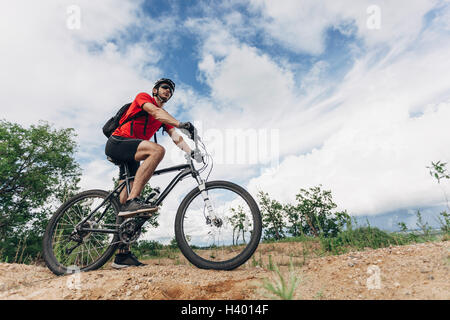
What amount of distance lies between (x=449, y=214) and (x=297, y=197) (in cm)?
714

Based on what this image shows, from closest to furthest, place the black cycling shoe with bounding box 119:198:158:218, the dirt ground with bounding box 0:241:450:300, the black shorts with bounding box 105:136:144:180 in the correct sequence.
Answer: the dirt ground with bounding box 0:241:450:300, the black cycling shoe with bounding box 119:198:158:218, the black shorts with bounding box 105:136:144:180

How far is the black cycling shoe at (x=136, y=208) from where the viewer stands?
141 inches

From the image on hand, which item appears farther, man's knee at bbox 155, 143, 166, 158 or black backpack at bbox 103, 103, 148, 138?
black backpack at bbox 103, 103, 148, 138

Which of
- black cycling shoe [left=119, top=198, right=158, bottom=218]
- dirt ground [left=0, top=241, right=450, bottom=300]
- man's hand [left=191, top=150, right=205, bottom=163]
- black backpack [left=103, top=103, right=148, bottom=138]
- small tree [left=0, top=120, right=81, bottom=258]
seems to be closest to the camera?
dirt ground [left=0, top=241, right=450, bottom=300]

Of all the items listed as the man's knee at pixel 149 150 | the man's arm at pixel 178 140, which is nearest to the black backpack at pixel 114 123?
the man's knee at pixel 149 150

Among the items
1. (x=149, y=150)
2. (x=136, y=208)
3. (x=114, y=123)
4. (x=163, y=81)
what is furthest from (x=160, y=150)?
(x=163, y=81)

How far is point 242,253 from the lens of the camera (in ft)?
11.2

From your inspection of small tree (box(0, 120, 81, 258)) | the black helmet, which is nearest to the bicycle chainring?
the black helmet

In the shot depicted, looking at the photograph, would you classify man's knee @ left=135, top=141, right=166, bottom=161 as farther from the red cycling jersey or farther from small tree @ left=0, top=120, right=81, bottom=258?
small tree @ left=0, top=120, right=81, bottom=258

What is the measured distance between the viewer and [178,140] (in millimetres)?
4281

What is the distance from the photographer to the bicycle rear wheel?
3.92 metres

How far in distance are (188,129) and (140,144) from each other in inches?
30.5

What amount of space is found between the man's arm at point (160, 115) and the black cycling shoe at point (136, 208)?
1.24 m

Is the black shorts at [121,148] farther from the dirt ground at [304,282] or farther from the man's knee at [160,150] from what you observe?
the dirt ground at [304,282]
